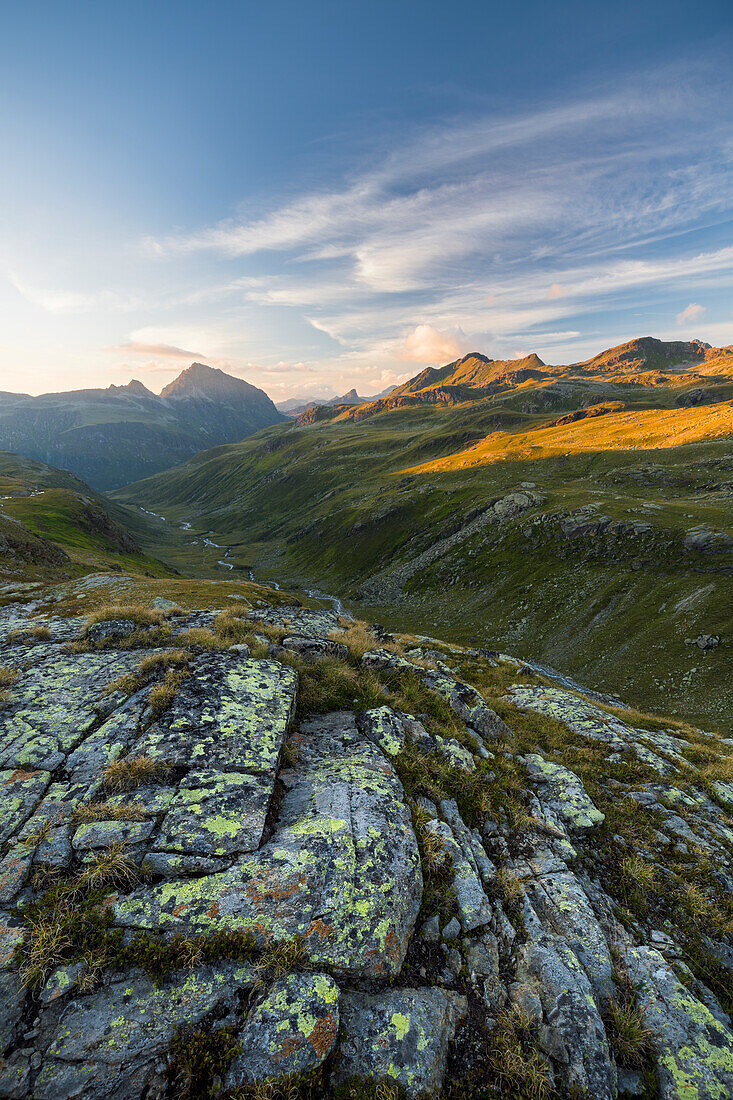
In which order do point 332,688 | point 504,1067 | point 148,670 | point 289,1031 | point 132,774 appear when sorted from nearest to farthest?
point 289,1031, point 504,1067, point 132,774, point 148,670, point 332,688

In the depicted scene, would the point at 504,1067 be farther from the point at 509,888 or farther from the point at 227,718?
the point at 227,718

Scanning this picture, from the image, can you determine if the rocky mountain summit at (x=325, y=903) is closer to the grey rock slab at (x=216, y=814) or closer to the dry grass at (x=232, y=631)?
the grey rock slab at (x=216, y=814)

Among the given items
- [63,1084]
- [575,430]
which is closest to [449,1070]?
[63,1084]

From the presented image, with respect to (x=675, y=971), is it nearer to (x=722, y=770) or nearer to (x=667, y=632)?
(x=722, y=770)

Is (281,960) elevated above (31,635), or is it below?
below

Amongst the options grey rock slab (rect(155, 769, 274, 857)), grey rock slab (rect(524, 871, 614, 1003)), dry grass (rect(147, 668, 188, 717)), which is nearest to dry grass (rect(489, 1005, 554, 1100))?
grey rock slab (rect(524, 871, 614, 1003))

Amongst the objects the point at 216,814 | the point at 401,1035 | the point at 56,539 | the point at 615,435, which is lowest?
the point at 56,539

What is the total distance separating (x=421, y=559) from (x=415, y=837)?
97808 mm

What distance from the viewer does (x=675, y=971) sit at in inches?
294

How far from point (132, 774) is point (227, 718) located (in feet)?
8.25

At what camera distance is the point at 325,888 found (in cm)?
730

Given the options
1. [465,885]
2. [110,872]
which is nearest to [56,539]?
[110,872]

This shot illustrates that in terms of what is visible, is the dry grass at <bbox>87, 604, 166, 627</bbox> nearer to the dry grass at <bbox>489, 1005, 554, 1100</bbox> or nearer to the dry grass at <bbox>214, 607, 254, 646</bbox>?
the dry grass at <bbox>214, 607, 254, 646</bbox>

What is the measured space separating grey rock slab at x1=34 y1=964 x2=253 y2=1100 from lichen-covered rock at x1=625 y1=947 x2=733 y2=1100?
22.9 feet
